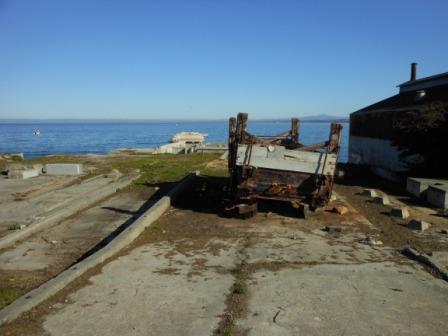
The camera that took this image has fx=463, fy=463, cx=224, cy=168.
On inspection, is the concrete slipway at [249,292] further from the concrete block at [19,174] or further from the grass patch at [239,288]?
the concrete block at [19,174]

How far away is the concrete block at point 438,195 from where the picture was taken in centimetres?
1249

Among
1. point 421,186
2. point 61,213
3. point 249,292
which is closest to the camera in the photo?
point 249,292

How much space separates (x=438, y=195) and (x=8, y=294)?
11.2 m

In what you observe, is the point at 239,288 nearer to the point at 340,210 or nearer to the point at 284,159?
the point at 284,159

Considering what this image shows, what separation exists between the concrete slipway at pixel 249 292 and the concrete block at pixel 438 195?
4498 millimetres

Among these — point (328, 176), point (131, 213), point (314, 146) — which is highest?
point (314, 146)

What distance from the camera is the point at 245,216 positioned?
35.9 feet

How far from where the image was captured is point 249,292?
603 centimetres

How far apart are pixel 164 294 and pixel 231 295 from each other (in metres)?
0.86

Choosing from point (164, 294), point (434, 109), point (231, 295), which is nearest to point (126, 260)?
point (164, 294)

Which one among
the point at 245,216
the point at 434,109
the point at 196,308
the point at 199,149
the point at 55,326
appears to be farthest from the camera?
the point at 199,149

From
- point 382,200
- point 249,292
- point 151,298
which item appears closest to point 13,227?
point 151,298

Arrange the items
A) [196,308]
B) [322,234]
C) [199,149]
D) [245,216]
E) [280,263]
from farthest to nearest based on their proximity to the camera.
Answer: [199,149], [245,216], [322,234], [280,263], [196,308]

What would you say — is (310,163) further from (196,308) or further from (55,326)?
(55,326)
